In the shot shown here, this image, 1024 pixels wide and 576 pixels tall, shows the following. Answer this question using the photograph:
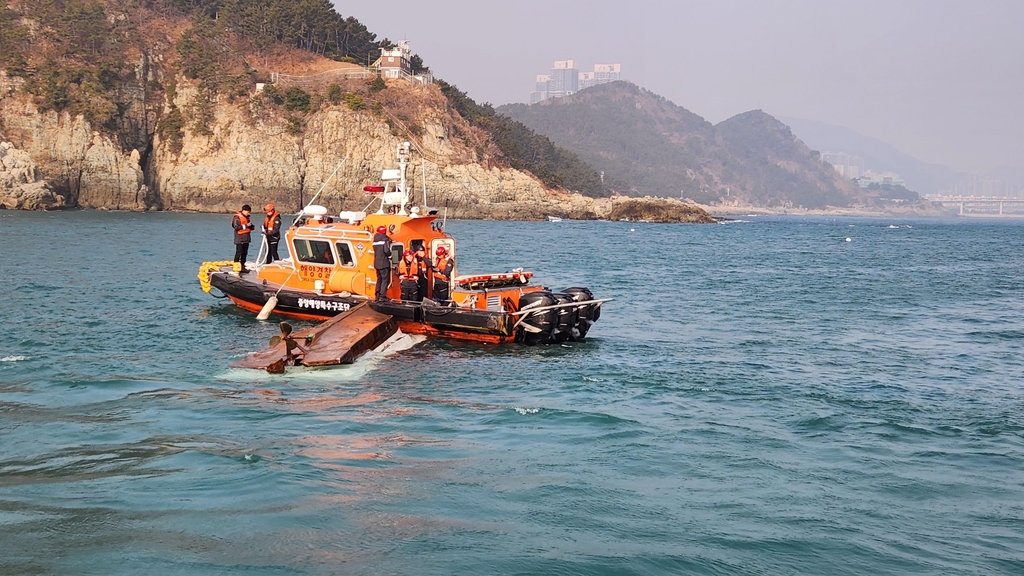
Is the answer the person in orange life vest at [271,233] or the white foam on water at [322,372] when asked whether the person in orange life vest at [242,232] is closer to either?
the person in orange life vest at [271,233]

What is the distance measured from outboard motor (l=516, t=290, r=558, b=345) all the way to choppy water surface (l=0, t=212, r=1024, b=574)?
0.37 meters

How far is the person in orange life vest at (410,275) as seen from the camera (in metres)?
18.2

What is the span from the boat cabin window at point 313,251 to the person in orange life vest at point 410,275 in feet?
7.63

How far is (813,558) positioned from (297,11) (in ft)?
328

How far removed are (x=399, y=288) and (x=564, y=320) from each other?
11.9ft

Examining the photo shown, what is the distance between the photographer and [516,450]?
10.7m

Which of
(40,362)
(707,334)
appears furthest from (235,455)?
(707,334)

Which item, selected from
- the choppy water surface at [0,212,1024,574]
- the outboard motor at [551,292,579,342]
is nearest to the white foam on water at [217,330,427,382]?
the choppy water surface at [0,212,1024,574]

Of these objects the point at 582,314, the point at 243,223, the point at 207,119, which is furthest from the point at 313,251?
the point at 207,119

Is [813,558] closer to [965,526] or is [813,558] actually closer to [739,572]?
[739,572]

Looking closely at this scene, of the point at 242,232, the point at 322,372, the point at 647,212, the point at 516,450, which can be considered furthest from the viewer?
the point at 647,212

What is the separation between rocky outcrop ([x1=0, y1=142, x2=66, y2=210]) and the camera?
69062mm

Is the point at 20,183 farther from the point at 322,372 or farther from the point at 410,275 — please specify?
the point at 322,372

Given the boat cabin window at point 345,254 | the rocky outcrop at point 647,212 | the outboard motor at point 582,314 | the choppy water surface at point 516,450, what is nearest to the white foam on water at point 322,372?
the choppy water surface at point 516,450
